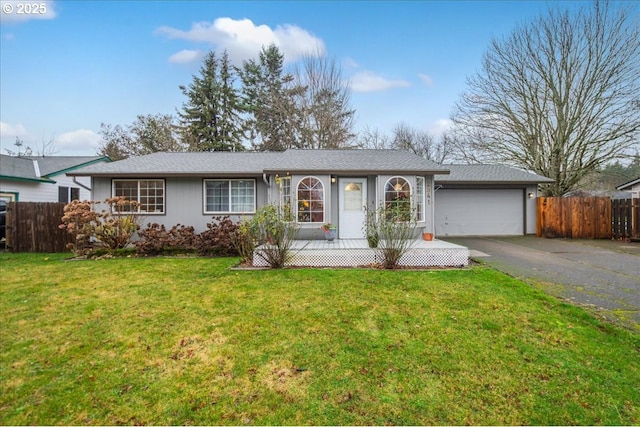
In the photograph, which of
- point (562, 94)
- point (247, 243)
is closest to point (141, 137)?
point (247, 243)

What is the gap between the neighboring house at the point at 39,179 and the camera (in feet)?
38.8

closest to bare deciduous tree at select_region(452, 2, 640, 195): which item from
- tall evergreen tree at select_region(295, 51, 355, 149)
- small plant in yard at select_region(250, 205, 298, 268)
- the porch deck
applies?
tall evergreen tree at select_region(295, 51, 355, 149)

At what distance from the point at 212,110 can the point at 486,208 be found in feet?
68.7

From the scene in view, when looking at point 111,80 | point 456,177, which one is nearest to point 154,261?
point 111,80

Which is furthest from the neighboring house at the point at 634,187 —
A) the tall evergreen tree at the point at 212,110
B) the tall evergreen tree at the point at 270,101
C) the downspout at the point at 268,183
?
the tall evergreen tree at the point at 212,110

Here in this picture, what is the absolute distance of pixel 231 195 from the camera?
10.3 m

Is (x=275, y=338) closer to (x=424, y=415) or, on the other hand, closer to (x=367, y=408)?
(x=367, y=408)

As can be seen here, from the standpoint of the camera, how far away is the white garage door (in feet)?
43.1

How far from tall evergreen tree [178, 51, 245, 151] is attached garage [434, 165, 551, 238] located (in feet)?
56.3

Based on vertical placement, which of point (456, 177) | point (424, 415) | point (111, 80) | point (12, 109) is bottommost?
point (424, 415)

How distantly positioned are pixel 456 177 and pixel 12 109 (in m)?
20.5

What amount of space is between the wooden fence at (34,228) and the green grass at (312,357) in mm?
5276

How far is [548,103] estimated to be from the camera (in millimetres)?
15180

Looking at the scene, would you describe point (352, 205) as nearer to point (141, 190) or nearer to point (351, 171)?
point (351, 171)
